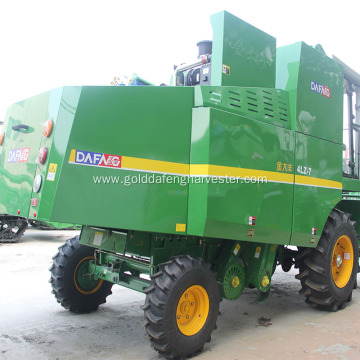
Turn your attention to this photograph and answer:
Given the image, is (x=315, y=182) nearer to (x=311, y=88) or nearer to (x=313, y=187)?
(x=313, y=187)

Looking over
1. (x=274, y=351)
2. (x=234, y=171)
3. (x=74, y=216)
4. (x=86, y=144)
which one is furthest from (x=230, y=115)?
(x=274, y=351)

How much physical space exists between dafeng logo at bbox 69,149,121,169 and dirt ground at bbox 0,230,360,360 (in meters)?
1.74

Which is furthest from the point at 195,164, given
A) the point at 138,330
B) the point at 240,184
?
the point at 138,330

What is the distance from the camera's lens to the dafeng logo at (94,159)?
3.22 meters

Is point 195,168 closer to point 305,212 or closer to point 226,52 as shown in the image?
point 226,52

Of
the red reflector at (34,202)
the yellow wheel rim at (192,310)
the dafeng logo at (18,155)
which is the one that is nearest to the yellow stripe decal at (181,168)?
the red reflector at (34,202)

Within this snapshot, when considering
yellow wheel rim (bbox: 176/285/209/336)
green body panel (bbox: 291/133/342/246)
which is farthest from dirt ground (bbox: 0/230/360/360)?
Result: green body panel (bbox: 291/133/342/246)

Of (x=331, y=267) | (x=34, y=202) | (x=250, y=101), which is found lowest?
(x=331, y=267)

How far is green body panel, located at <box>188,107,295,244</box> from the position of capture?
346 centimetres

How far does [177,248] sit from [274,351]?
133 cm

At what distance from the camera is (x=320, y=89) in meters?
4.88

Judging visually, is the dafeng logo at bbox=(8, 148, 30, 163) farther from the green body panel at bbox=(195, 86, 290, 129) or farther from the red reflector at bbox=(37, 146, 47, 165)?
the green body panel at bbox=(195, 86, 290, 129)

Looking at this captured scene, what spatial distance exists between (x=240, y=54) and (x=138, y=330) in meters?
3.19

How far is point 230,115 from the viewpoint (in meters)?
3.66
